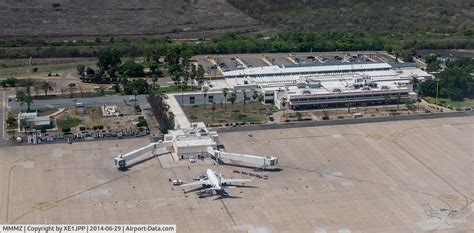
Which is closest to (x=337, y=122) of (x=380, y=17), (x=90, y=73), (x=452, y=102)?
(x=452, y=102)

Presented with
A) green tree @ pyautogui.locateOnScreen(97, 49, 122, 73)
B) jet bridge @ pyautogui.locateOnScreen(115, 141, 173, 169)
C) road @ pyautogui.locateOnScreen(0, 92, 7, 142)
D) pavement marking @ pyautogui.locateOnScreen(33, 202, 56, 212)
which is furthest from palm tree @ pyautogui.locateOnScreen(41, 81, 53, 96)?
pavement marking @ pyautogui.locateOnScreen(33, 202, 56, 212)

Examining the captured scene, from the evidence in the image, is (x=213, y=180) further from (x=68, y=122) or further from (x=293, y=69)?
(x=293, y=69)

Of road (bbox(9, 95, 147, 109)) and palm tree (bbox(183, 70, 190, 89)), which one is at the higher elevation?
palm tree (bbox(183, 70, 190, 89))

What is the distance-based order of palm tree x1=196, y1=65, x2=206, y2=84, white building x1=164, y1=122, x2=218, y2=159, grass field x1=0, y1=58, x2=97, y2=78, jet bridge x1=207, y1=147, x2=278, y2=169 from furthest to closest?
1. grass field x1=0, y1=58, x2=97, y2=78
2. palm tree x1=196, y1=65, x2=206, y2=84
3. white building x1=164, y1=122, x2=218, y2=159
4. jet bridge x1=207, y1=147, x2=278, y2=169

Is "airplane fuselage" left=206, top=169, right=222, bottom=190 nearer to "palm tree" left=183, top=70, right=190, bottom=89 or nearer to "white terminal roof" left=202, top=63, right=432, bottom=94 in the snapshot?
"white terminal roof" left=202, top=63, right=432, bottom=94

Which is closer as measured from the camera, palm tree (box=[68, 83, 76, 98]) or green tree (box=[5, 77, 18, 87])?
palm tree (box=[68, 83, 76, 98])

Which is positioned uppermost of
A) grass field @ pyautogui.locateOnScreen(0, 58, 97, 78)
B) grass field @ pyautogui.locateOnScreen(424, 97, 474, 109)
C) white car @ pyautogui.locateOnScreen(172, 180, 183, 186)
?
grass field @ pyautogui.locateOnScreen(0, 58, 97, 78)
